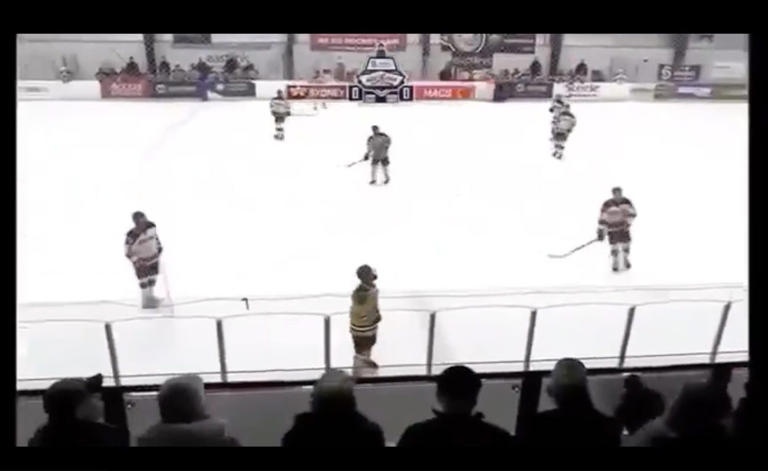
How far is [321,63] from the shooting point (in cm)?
948

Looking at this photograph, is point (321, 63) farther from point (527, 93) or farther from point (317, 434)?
point (317, 434)

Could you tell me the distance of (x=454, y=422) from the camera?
5.69 ft

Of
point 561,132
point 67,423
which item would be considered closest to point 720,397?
point 67,423

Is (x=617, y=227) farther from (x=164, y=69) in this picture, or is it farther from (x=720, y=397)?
(x=164, y=69)

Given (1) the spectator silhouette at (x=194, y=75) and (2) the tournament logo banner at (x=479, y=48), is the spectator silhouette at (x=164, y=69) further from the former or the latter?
(2) the tournament logo banner at (x=479, y=48)

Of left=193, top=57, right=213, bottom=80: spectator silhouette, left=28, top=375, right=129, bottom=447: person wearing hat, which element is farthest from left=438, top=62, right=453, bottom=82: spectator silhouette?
left=28, top=375, right=129, bottom=447: person wearing hat

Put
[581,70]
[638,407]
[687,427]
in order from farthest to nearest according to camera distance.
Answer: [581,70], [638,407], [687,427]

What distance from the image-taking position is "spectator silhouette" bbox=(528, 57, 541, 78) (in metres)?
9.35

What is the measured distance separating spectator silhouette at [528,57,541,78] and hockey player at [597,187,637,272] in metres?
4.91

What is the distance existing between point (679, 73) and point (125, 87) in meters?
5.99

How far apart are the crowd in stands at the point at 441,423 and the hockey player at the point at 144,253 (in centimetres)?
232

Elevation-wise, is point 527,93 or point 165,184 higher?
point 527,93
